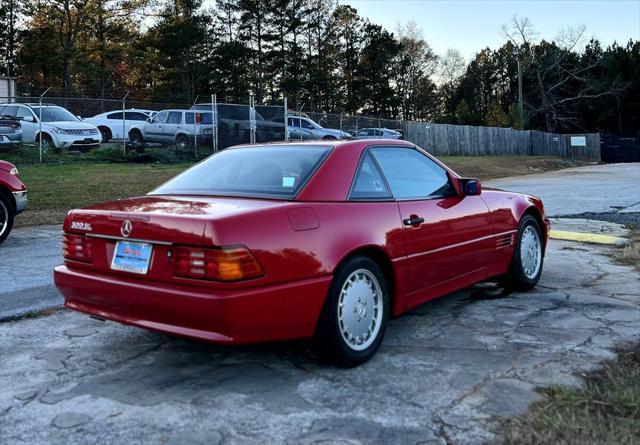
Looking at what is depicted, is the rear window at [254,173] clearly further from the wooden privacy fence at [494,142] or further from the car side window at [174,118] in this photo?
the wooden privacy fence at [494,142]

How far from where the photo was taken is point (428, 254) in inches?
172

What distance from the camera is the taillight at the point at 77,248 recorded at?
3857 millimetres

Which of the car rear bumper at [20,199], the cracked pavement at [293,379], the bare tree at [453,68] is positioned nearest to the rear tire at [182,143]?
the car rear bumper at [20,199]

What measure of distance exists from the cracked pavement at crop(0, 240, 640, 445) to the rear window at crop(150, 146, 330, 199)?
1.04 metres

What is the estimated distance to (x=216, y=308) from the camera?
3207mm

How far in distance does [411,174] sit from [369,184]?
579 millimetres

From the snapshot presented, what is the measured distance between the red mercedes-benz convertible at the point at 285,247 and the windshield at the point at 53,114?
657 inches

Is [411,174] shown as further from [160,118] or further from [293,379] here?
[160,118]

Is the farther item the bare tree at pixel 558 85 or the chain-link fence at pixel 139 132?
the bare tree at pixel 558 85

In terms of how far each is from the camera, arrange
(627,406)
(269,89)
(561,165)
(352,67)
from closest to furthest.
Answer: (627,406)
(561,165)
(269,89)
(352,67)

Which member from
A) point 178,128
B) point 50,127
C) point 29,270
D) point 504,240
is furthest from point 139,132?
point 504,240

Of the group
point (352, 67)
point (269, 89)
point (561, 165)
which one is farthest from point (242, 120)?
point (352, 67)

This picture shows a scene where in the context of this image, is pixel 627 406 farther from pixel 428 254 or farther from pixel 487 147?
pixel 487 147

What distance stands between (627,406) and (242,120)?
1863 cm
